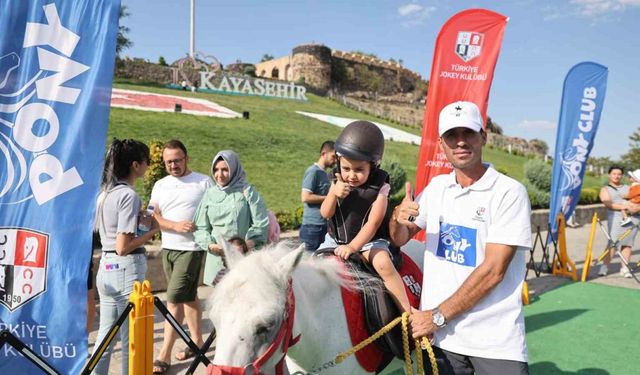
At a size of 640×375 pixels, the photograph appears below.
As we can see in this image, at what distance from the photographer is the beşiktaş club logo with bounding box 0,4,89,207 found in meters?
2.52

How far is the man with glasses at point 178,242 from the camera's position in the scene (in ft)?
13.9

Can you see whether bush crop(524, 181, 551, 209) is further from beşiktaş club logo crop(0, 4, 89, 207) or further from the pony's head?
beşiktaş club logo crop(0, 4, 89, 207)

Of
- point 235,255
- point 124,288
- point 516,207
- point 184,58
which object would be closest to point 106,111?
point 235,255

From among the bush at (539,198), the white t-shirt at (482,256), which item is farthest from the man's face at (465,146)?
the bush at (539,198)

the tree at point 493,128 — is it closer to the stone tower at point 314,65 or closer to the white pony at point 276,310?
the stone tower at point 314,65

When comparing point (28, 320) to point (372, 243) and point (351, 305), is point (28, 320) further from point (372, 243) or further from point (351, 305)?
point (372, 243)

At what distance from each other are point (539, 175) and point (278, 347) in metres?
17.5

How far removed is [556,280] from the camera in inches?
323

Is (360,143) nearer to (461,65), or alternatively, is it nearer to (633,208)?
(461,65)

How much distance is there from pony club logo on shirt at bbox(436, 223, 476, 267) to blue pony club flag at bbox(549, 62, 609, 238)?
683cm

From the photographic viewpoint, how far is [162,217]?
4.38 m

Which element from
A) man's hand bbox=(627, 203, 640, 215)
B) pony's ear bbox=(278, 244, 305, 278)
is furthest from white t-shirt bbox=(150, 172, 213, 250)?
man's hand bbox=(627, 203, 640, 215)

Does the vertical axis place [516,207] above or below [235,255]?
above

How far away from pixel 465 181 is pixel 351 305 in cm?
96
